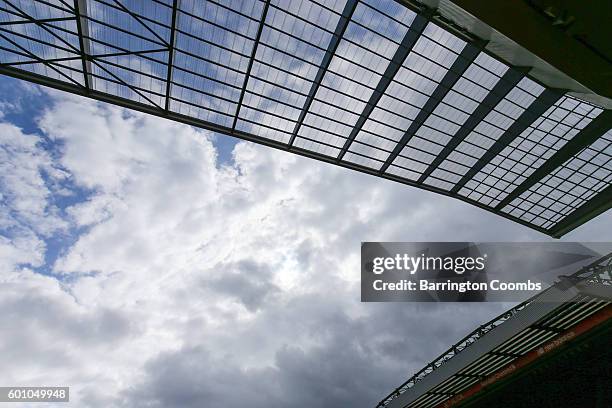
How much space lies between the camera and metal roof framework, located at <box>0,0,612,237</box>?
68.5ft

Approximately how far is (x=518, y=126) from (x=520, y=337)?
1227 centimetres

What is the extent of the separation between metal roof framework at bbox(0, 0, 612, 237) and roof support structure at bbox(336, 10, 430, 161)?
0.19 ft

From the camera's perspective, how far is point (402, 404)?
3966cm

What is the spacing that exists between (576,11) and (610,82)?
302 centimetres

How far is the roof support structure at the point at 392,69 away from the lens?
21.6 m

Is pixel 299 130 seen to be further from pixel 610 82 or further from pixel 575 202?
pixel 575 202

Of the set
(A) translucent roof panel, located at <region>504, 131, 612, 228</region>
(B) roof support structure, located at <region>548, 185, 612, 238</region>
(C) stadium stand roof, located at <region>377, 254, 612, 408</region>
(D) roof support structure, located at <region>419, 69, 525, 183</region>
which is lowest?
(C) stadium stand roof, located at <region>377, 254, 612, 408</region>

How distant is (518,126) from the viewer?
27516mm

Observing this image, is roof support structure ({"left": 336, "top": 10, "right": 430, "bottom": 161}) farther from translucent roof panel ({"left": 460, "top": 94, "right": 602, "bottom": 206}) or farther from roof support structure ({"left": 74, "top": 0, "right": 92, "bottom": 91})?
roof support structure ({"left": 74, "top": 0, "right": 92, "bottom": 91})

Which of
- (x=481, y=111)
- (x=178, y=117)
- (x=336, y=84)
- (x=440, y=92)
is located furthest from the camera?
(x=481, y=111)

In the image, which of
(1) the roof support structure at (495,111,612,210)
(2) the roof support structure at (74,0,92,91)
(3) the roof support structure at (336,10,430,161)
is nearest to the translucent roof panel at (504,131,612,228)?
(1) the roof support structure at (495,111,612,210)

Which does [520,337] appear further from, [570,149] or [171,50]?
[171,50]

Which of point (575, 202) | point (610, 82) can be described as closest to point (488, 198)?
point (575, 202)

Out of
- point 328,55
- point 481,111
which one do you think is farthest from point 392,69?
point 481,111
